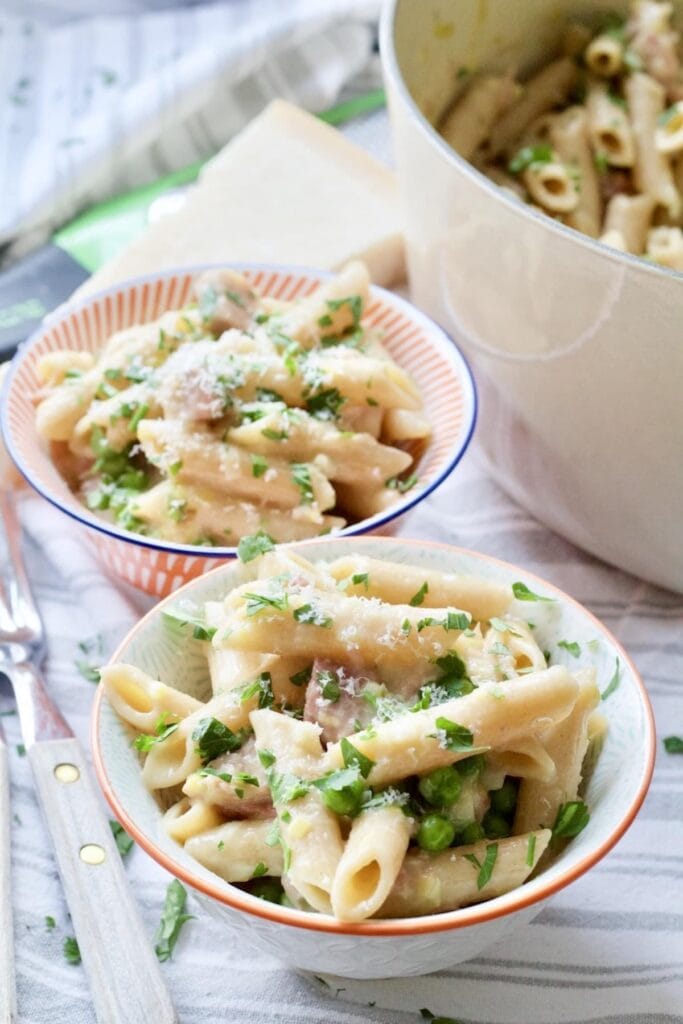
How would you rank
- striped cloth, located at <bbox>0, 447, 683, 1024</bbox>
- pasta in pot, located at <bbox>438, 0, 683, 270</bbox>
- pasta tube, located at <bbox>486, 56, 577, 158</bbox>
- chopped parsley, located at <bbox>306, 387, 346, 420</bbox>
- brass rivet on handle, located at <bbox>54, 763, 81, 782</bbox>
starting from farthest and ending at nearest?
pasta tube, located at <bbox>486, 56, 577, 158</bbox> < pasta in pot, located at <bbox>438, 0, 683, 270</bbox> < chopped parsley, located at <bbox>306, 387, 346, 420</bbox> < brass rivet on handle, located at <bbox>54, 763, 81, 782</bbox> < striped cloth, located at <bbox>0, 447, 683, 1024</bbox>

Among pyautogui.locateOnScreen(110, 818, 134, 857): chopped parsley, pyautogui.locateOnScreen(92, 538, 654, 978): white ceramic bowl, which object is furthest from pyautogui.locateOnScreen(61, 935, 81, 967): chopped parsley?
pyautogui.locateOnScreen(92, 538, 654, 978): white ceramic bowl

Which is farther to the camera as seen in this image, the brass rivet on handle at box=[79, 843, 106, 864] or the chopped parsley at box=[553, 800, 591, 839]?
the brass rivet on handle at box=[79, 843, 106, 864]

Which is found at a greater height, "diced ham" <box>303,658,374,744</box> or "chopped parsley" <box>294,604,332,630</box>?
"chopped parsley" <box>294,604,332,630</box>

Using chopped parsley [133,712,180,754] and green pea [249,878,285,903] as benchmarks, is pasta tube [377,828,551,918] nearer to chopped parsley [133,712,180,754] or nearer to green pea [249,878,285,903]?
green pea [249,878,285,903]

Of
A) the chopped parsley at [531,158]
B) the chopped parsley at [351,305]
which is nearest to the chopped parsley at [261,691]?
the chopped parsley at [351,305]

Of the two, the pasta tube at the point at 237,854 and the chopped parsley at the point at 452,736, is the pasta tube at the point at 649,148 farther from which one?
the pasta tube at the point at 237,854

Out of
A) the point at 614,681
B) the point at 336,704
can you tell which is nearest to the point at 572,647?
the point at 614,681
